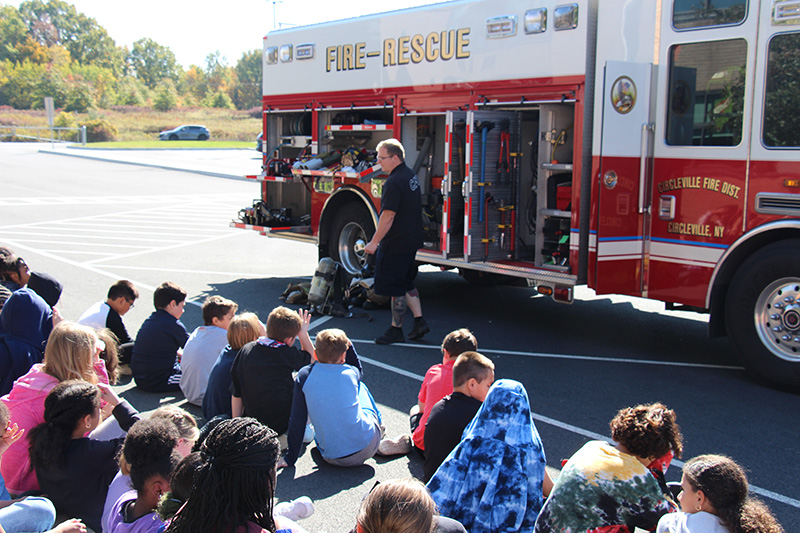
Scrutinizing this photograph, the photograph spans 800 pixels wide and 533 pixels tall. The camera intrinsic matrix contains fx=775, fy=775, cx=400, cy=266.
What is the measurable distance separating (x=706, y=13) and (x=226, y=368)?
16.2ft

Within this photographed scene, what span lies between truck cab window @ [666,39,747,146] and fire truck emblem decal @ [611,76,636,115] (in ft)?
1.08

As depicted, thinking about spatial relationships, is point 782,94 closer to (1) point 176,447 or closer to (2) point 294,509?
(2) point 294,509

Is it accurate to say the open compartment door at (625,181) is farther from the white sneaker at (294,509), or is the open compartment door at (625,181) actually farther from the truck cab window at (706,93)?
the white sneaker at (294,509)

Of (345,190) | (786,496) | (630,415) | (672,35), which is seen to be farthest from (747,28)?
(345,190)

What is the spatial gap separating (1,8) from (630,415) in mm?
125566

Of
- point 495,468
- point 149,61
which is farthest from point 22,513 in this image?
point 149,61

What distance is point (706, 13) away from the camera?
21.6 ft

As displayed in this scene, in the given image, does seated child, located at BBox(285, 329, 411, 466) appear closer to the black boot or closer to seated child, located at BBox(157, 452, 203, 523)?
seated child, located at BBox(157, 452, 203, 523)

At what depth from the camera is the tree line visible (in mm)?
80125

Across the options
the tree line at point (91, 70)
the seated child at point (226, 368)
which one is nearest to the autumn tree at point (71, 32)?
the tree line at point (91, 70)

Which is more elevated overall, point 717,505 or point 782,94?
point 782,94

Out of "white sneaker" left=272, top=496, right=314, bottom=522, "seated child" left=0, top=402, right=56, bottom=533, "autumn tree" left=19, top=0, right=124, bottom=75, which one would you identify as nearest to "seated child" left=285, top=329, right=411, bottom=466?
"white sneaker" left=272, top=496, right=314, bottom=522

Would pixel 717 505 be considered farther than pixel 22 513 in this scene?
No

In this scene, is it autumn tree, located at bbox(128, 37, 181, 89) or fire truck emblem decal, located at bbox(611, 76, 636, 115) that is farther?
autumn tree, located at bbox(128, 37, 181, 89)
